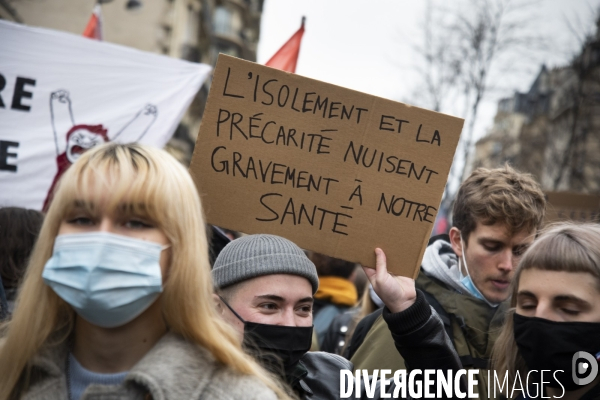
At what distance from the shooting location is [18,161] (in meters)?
4.71

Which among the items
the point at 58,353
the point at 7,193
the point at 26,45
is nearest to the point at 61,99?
the point at 26,45

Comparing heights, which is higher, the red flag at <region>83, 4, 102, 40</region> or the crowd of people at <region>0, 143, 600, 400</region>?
the red flag at <region>83, 4, 102, 40</region>

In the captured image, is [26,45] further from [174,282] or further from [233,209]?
[174,282]

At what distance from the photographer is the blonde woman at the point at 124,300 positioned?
1952 millimetres

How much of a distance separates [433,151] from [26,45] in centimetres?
315

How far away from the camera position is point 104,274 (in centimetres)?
195

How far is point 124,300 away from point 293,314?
32.7 inches

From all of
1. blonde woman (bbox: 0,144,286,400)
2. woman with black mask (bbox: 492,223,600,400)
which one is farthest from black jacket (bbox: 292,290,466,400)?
blonde woman (bbox: 0,144,286,400)

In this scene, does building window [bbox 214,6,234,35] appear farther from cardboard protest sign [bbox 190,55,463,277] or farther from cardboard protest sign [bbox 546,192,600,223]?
cardboard protest sign [bbox 190,55,463,277]

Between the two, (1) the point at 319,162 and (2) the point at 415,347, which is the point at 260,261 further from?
(2) the point at 415,347

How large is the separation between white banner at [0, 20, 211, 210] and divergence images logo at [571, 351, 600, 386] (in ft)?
10.5

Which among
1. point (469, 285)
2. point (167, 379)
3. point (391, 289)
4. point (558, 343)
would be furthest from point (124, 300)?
point (469, 285)

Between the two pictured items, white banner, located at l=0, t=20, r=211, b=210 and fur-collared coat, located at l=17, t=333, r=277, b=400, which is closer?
fur-collared coat, located at l=17, t=333, r=277, b=400

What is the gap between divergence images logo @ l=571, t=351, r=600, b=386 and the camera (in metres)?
2.55
